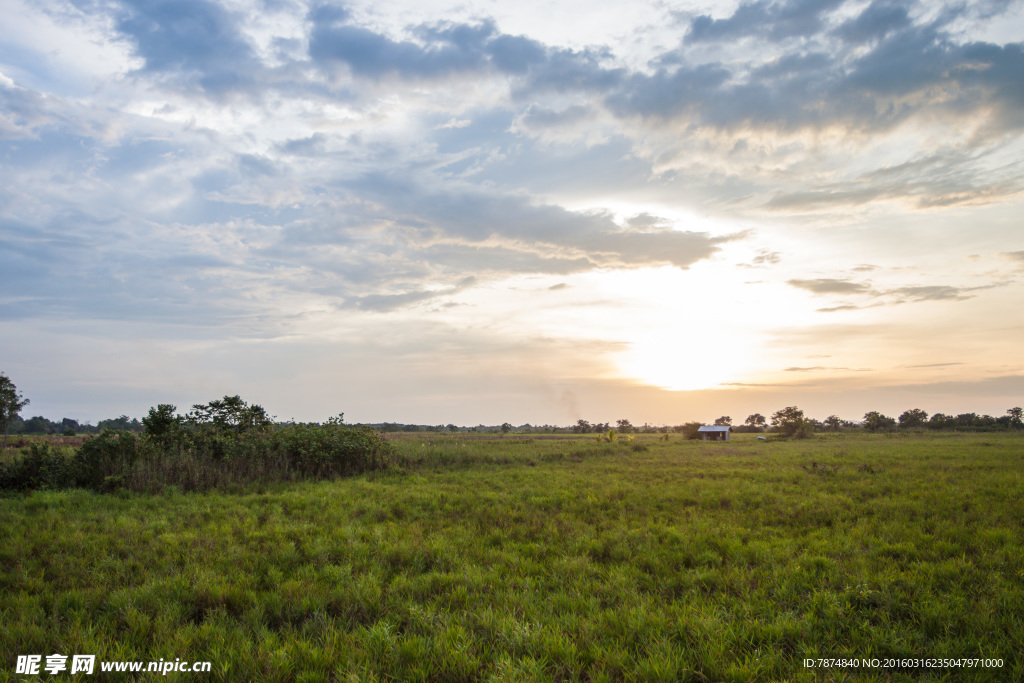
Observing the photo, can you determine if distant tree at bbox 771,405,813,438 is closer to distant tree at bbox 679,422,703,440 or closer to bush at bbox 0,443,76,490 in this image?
distant tree at bbox 679,422,703,440

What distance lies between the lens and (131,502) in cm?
1253

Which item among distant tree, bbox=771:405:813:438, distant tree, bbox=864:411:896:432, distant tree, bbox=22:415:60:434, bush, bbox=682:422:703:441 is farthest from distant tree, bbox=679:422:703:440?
distant tree, bbox=22:415:60:434

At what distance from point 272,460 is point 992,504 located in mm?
23209

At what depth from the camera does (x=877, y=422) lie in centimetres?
11744

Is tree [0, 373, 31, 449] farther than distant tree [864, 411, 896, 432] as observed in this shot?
No

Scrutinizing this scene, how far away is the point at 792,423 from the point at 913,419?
83030 millimetres

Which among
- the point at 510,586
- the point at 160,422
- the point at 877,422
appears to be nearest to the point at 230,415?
the point at 160,422

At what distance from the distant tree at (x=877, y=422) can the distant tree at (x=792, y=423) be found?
43.5 metres

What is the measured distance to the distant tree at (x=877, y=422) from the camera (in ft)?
385

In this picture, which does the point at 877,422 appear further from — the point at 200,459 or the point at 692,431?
the point at 200,459

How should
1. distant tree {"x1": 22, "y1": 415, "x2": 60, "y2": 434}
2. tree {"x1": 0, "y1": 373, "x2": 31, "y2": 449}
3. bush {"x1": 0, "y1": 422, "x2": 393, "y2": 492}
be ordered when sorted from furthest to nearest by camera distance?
distant tree {"x1": 22, "y1": 415, "x2": 60, "y2": 434} < tree {"x1": 0, "y1": 373, "x2": 31, "y2": 449} < bush {"x1": 0, "y1": 422, "x2": 393, "y2": 492}

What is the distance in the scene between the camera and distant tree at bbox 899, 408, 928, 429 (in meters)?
127

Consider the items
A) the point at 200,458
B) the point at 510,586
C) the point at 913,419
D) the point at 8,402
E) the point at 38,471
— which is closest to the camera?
the point at 510,586

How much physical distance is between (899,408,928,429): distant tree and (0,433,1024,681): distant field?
497 ft
